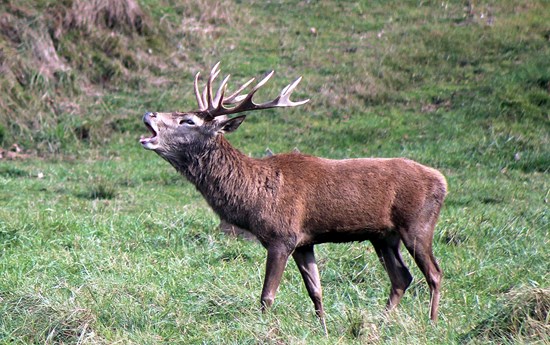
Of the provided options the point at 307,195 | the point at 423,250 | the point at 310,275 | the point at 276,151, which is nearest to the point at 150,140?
the point at 307,195

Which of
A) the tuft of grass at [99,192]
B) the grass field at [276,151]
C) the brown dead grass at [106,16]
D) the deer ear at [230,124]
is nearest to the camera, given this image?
the grass field at [276,151]

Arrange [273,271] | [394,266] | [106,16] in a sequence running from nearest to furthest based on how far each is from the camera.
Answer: [273,271]
[394,266]
[106,16]

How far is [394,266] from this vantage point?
24.8 feet

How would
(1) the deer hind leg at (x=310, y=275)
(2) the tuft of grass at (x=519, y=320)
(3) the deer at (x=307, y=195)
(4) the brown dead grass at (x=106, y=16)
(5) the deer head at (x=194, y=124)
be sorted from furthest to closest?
(4) the brown dead grass at (x=106, y=16) → (5) the deer head at (x=194, y=124) → (3) the deer at (x=307, y=195) → (1) the deer hind leg at (x=310, y=275) → (2) the tuft of grass at (x=519, y=320)

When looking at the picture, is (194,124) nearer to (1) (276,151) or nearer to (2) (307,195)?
(2) (307,195)

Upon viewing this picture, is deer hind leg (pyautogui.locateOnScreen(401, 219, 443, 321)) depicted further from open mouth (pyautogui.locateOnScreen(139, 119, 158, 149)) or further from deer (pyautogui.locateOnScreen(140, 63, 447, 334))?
open mouth (pyautogui.locateOnScreen(139, 119, 158, 149))

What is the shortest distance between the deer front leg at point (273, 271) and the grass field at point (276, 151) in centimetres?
14

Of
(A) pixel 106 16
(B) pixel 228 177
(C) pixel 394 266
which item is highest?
(B) pixel 228 177

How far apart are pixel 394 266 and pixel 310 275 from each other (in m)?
0.73

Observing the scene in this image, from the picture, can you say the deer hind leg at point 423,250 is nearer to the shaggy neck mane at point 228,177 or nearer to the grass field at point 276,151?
the grass field at point 276,151

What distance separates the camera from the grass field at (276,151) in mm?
6480

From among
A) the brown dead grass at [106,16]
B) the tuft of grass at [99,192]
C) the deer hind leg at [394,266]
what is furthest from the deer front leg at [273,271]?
the brown dead grass at [106,16]

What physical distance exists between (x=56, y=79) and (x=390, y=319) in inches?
417

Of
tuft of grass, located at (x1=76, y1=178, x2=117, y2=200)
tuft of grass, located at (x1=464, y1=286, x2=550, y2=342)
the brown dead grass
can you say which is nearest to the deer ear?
tuft of grass, located at (x1=464, y1=286, x2=550, y2=342)
